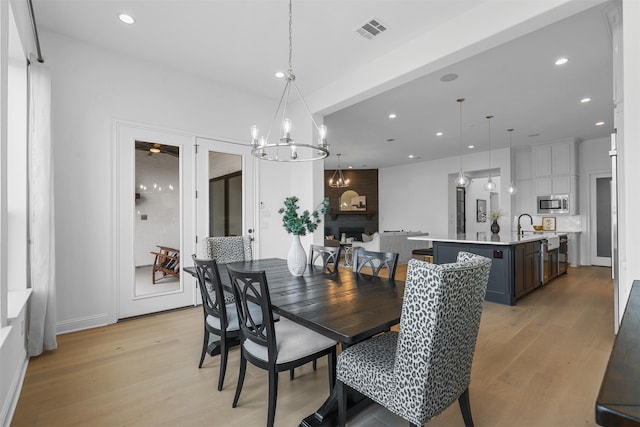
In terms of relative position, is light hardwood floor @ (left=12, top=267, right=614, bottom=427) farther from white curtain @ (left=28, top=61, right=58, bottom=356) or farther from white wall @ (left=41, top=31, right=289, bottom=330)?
white wall @ (left=41, top=31, right=289, bottom=330)

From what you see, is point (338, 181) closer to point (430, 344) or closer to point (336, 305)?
point (336, 305)

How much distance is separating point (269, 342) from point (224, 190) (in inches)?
120

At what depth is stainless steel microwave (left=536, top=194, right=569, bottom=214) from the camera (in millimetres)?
7270

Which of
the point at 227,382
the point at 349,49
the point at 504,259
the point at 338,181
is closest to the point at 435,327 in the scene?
the point at 227,382

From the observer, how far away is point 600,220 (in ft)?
23.7

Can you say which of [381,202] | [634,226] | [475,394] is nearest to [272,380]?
[475,394]

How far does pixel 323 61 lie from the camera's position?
12.0ft

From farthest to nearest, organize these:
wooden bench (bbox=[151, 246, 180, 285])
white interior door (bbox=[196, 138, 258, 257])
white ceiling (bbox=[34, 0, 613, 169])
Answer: white interior door (bbox=[196, 138, 258, 257]) → wooden bench (bbox=[151, 246, 180, 285]) → white ceiling (bbox=[34, 0, 613, 169])

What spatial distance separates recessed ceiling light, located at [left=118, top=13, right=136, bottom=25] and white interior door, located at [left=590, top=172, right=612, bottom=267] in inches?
367

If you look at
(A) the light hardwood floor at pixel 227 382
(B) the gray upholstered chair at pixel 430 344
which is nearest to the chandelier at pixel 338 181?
(A) the light hardwood floor at pixel 227 382

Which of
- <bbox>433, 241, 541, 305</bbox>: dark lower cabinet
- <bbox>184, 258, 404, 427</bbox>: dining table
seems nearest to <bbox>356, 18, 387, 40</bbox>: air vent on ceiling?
<bbox>184, 258, 404, 427</bbox>: dining table

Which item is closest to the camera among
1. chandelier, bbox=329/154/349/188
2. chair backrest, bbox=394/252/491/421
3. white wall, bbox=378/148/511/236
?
chair backrest, bbox=394/252/491/421

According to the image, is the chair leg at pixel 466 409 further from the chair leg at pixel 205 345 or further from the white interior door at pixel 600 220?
the white interior door at pixel 600 220

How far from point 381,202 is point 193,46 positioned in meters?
8.75
